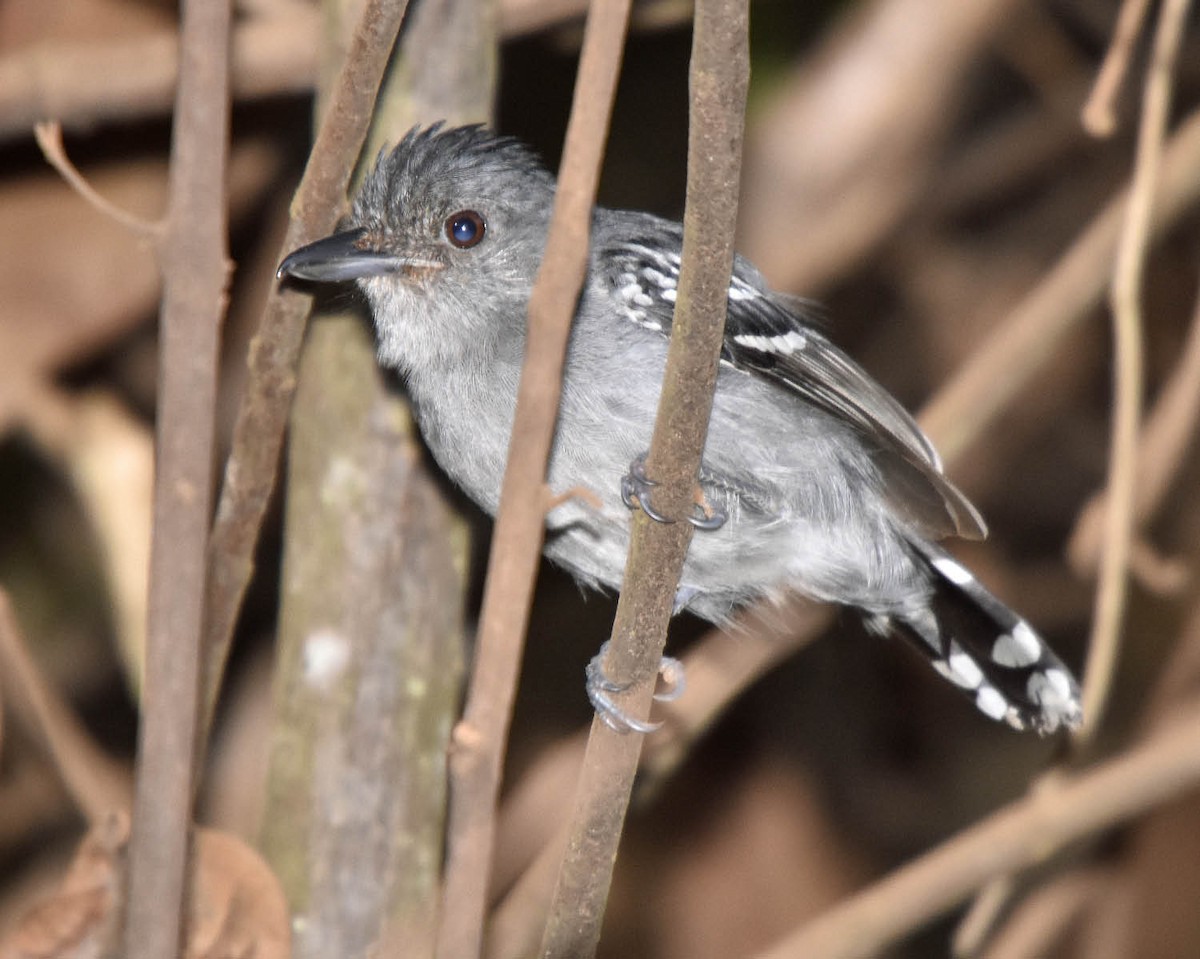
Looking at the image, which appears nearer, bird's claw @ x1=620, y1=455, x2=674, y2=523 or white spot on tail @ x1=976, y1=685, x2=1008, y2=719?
bird's claw @ x1=620, y1=455, x2=674, y2=523

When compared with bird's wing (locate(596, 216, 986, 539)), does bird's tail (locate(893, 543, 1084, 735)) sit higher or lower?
lower

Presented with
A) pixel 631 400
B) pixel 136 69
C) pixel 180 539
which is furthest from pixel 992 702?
pixel 136 69

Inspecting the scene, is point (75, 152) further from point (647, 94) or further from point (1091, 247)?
point (1091, 247)

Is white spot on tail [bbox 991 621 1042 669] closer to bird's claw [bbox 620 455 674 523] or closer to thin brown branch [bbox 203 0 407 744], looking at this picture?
bird's claw [bbox 620 455 674 523]

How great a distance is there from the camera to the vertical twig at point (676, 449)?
1.75 metres

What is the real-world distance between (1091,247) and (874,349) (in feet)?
5.99

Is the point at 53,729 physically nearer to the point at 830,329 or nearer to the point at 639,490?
the point at 639,490

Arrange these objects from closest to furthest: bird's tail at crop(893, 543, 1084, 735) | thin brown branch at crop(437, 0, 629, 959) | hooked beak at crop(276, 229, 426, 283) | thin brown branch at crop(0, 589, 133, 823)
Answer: thin brown branch at crop(437, 0, 629, 959), hooked beak at crop(276, 229, 426, 283), thin brown branch at crop(0, 589, 133, 823), bird's tail at crop(893, 543, 1084, 735)

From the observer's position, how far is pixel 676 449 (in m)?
2.05

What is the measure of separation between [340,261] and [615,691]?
3.69 feet

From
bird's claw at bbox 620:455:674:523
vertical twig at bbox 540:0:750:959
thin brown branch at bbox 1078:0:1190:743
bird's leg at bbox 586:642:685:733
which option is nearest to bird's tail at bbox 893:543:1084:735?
thin brown branch at bbox 1078:0:1190:743

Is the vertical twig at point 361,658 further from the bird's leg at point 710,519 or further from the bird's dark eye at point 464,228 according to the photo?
the bird's leg at point 710,519

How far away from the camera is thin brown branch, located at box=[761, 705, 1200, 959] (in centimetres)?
314

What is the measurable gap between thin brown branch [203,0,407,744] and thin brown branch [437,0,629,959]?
0.77 metres
